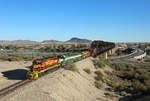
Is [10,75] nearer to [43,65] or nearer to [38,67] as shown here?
[43,65]

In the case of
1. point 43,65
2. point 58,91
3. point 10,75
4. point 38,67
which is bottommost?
point 58,91

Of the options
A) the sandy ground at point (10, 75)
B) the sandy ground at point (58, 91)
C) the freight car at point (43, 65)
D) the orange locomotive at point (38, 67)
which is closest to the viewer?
the sandy ground at point (58, 91)

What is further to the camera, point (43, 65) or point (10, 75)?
point (10, 75)

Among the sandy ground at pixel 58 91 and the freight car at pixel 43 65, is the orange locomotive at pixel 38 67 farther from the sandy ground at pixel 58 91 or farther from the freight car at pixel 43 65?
the sandy ground at pixel 58 91

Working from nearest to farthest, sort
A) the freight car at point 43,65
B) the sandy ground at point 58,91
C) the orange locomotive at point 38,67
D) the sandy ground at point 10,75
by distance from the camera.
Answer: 1. the sandy ground at point 58,91
2. the orange locomotive at point 38,67
3. the freight car at point 43,65
4. the sandy ground at point 10,75

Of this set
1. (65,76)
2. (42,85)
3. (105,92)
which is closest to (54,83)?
(42,85)

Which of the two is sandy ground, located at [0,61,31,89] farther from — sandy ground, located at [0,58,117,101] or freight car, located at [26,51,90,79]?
sandy ground, located at [0,58,117,101]

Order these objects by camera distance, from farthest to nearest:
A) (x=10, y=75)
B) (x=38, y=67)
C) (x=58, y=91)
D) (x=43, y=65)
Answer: (x=10, y=75) → (x=43, y=65) → (x=38, y=67) → (x=58, y=91)

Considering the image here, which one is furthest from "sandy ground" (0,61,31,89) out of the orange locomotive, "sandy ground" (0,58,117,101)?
"sandy ground" (0,58,117,101)

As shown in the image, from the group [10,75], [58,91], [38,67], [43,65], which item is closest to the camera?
[58,91]

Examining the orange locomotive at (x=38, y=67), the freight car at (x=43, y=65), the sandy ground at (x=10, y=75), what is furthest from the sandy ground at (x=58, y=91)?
the sandy ground at (x=10, y=75)

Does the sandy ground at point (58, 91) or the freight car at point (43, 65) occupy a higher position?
the freight car at point (43, 65)

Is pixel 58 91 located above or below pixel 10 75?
below

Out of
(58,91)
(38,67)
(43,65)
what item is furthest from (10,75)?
A: (58,91)
